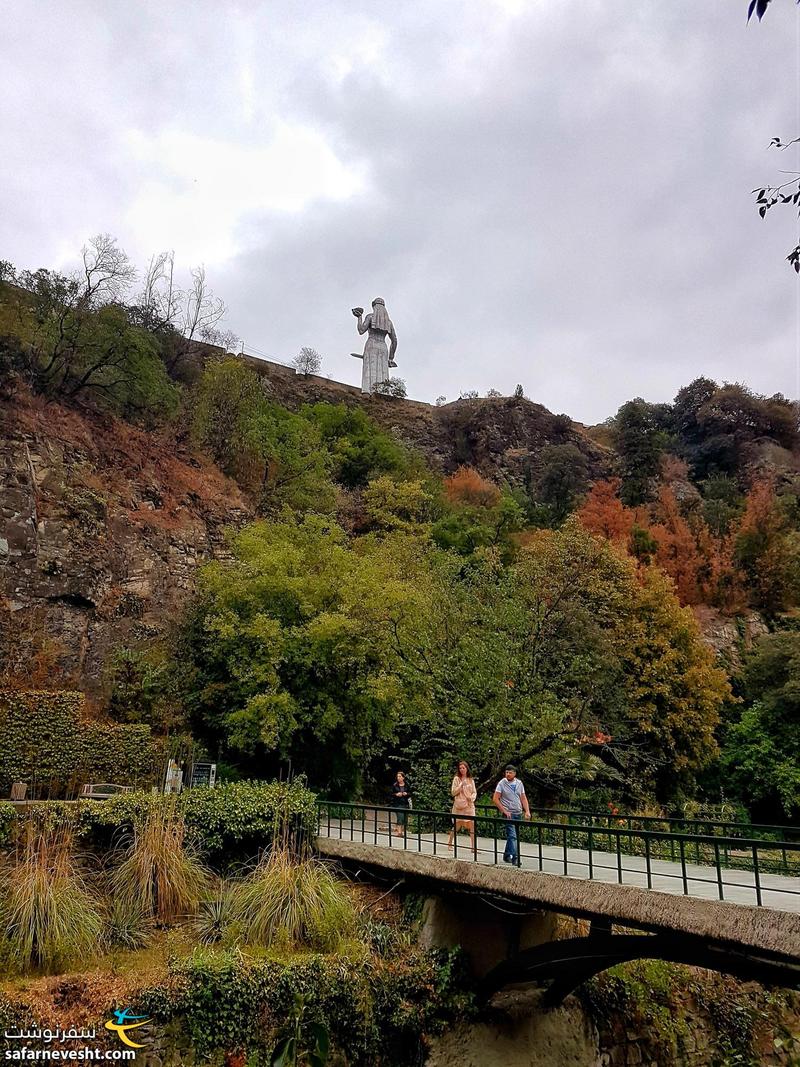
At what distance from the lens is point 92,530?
22.3 meters

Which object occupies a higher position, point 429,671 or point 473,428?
point 473,428

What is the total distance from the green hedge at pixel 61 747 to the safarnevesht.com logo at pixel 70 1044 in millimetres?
7366

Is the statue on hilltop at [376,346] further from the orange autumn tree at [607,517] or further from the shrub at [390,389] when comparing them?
the orange autumn tree at [607,517]

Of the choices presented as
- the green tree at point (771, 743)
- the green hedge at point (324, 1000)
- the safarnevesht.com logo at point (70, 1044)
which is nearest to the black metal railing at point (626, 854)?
the green hedge at point (324, 1000)

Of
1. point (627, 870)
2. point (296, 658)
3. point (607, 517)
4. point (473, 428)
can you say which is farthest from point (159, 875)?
point (473, 428)

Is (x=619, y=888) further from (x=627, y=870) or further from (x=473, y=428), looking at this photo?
(x=473, y=428)

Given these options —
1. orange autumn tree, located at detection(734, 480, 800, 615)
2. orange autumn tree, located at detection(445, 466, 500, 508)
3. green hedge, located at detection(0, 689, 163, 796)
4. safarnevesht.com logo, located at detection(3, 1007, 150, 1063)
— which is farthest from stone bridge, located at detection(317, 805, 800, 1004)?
orange autumn tree, located at detection(445, 466, 500, 508)

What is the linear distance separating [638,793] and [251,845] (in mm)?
11865

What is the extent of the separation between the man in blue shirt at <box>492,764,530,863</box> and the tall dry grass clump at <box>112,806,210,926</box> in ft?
16.2

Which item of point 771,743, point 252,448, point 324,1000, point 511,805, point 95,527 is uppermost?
point 252,448

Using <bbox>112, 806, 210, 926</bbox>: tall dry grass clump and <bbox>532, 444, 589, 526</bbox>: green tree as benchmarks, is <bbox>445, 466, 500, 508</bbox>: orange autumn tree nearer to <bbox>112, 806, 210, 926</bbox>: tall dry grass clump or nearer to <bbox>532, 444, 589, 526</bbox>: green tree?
<bbox>532, 444, 589, 526</bbox>: green tree

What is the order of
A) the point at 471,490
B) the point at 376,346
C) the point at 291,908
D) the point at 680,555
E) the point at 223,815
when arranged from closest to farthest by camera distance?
the point at 291,908, the point at 223,815, the point at 680,555, the point at 471,490, the point at 376,346

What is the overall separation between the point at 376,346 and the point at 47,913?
49.7 metres

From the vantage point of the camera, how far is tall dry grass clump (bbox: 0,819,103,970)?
388 inches
